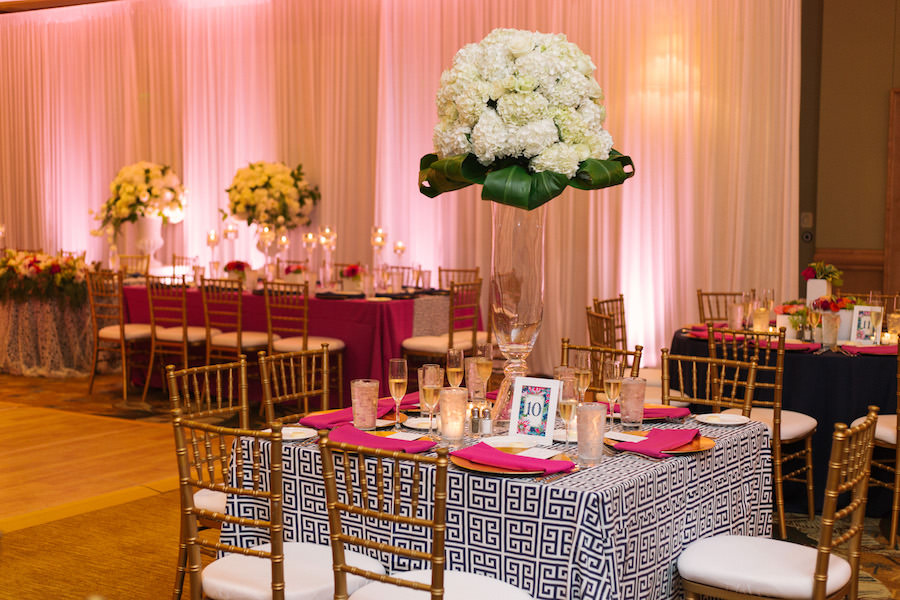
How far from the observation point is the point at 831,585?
8.64 ft

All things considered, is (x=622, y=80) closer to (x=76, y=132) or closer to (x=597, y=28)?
(x=597, y=28)

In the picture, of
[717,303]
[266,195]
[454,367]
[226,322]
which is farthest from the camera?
[266,195]

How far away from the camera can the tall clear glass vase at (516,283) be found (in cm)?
323

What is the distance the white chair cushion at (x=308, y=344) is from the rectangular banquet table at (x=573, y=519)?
3.99 m

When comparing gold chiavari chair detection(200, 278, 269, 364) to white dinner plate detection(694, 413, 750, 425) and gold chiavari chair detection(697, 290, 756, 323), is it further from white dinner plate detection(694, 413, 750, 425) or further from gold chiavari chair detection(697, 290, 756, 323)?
white dinner plate detection(694, 413, 750, 425)

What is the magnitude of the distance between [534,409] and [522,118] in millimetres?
878

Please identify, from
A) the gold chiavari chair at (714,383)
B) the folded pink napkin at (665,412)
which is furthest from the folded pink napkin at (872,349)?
the folded pink napkin at (665,412)

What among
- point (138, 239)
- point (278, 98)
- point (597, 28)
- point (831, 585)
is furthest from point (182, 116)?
point (831, 585)

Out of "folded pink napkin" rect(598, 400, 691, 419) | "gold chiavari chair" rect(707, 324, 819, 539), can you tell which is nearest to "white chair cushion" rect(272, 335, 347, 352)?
"gold chiavari chair" rect(707, 324, 819, 539)

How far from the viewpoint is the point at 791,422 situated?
15.1 ft

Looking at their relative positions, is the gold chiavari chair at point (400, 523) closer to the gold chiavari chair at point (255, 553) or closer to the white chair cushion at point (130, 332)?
the gold chiavari chair at point (255, 553)

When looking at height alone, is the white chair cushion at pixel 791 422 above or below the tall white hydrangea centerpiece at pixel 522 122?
below

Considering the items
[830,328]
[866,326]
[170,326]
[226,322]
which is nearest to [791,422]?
[830,328]

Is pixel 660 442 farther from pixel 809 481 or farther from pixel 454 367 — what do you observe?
pixel 809 481
